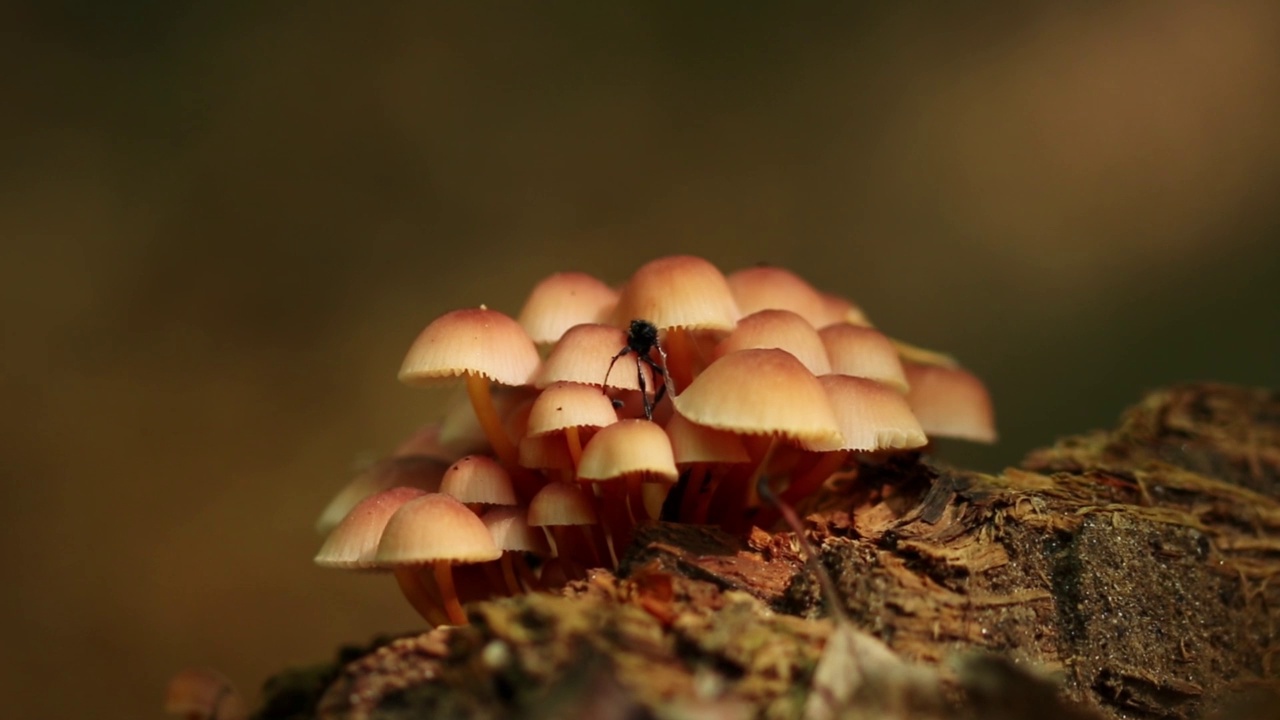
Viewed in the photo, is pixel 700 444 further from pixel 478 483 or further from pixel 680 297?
pixel 478 483

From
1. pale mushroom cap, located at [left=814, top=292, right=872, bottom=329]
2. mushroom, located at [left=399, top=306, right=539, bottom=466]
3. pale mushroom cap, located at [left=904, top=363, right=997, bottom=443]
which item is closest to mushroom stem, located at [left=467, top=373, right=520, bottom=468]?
mushroom, located at [left=399, top=306, right=539, bottom=466]

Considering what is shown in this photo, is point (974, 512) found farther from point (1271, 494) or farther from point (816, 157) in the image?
point (816, 157)

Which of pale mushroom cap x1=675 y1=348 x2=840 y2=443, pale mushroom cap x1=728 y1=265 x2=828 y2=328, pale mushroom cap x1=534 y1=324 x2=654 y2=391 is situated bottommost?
pale mushroom cap x1=675 y1=348 x2=840 y2=443

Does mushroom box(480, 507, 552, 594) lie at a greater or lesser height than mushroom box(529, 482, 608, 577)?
lesser

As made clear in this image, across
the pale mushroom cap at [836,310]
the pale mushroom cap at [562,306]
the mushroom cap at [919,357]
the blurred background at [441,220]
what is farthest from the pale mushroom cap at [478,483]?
the blurred background at [441,220]

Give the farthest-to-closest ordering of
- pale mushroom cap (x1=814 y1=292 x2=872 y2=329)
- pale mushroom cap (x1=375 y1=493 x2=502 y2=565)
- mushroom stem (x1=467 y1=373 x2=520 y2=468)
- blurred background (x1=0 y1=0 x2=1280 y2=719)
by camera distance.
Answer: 1. blurred background (x1=0 y1=0 x2=1280 y2=719)
2. pale mushroom cap (x1=814 y1=292 x2=872 y2=329)
3. mushroom stem (x1=467 y1=373 x2=520 y2=468)
4. pale mushroom cap (x1=375 y1=493 x2=502 y2=565)

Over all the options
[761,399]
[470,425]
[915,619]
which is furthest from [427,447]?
[915,619]

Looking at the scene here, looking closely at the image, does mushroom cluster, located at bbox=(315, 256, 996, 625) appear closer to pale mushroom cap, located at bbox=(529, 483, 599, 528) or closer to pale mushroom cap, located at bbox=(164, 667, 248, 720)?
pale mushroom cap, located at bbox=(529, 483, 599, 528)
